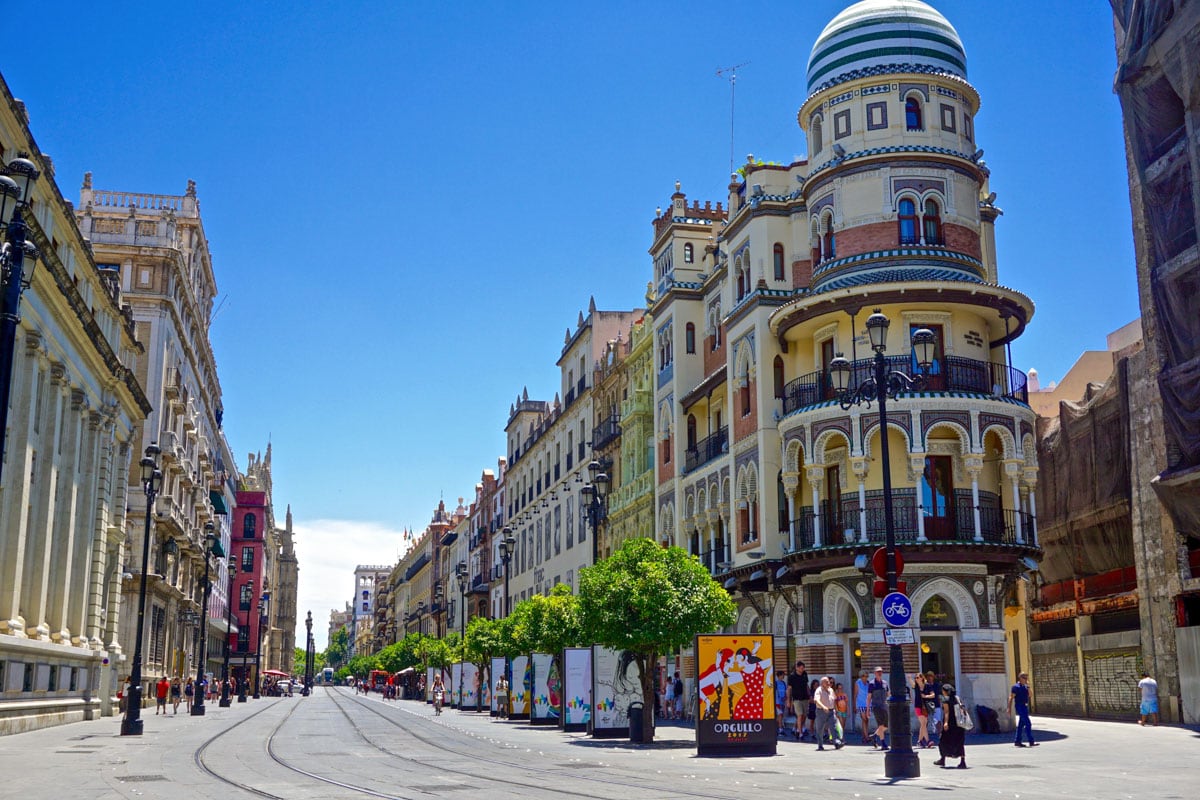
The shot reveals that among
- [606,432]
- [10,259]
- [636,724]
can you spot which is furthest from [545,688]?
[10,259]

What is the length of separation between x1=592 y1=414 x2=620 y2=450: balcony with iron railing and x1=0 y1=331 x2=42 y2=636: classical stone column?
28085 millimetres

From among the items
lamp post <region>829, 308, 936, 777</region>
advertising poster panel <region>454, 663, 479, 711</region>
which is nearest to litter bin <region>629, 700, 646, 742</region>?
lamp post <region>829, 308, 936, 777</region>

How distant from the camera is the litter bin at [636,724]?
2950cm

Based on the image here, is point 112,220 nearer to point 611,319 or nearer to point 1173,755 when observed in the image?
point 611,319

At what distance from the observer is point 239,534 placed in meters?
138

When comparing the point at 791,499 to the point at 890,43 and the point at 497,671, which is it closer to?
the point at 890,43

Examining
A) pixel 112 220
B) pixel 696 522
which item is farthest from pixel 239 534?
pixel 696 522

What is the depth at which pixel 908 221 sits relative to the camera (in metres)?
36.3

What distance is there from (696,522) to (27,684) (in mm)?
23607

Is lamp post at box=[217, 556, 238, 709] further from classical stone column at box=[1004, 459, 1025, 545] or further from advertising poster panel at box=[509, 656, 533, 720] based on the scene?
classical stone column at box=[1004, 459, 1025, 545]

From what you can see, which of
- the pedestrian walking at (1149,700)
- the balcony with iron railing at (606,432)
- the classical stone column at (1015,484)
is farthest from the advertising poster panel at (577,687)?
the balcony with iron railing at (606,432)

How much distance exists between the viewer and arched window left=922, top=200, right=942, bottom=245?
36.3 metres

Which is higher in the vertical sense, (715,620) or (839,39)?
(839,39)

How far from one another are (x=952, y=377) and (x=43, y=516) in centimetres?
2858
